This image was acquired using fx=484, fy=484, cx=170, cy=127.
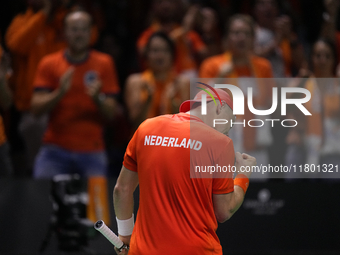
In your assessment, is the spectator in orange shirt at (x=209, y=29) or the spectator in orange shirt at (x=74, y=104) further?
the spectator in orange shirt at (x=209, y=29)

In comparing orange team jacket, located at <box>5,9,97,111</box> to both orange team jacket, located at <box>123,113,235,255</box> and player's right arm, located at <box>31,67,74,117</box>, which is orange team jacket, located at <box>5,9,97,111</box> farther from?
orange team jacket, located at <box>123,113,235,255</box>

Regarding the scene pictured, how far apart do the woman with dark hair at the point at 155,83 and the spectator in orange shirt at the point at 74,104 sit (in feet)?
0.70

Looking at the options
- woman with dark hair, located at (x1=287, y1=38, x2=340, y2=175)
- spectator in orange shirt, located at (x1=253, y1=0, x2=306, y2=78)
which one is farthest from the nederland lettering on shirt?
spectator in orange shirt, located at (x1=253, y1=0, x2=306, y2=78)

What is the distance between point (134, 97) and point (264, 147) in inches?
58.3

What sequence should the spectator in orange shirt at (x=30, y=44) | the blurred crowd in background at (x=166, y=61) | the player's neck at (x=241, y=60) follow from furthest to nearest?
1. the spectator in orange shirt at (x=30, y=44)
2. the player's neck at (x=241, y=60)
3. the blurred crowd in background at (x=166, y=61)

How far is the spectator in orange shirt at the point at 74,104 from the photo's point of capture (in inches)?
177

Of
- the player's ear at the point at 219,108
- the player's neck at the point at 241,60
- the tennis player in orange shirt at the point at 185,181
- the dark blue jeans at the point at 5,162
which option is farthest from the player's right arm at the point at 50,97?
the player's ear at the point at 219,108

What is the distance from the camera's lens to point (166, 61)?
4793mm

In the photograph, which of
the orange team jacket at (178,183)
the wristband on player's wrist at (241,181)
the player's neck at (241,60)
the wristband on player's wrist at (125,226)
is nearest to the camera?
the orange team jacket at (178,183)

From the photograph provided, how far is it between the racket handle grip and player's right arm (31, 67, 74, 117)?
2.24 metres

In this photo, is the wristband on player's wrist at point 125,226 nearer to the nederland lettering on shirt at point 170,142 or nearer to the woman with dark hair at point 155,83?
the nederland lettering on shirt at point 170,142

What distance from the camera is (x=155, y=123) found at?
7.79ft

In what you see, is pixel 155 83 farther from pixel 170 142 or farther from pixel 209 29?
pixel 170 142

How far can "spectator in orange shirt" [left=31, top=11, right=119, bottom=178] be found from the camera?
14.7ft
